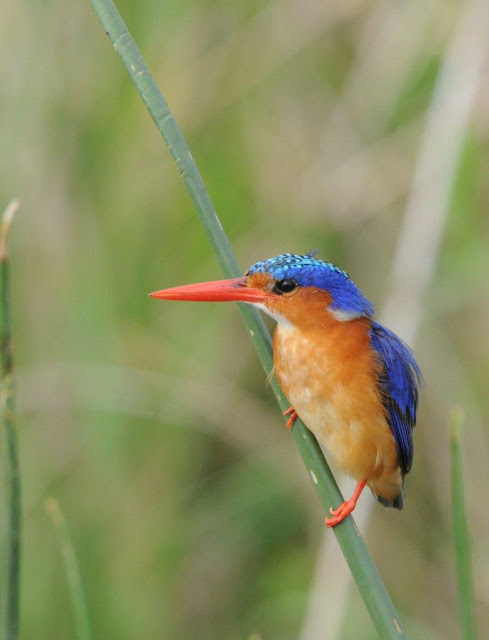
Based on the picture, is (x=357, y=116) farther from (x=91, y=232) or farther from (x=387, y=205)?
(x=91, y=232)

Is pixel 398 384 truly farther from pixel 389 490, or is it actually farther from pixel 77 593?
pixel 77 593

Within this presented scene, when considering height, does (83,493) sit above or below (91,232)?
below

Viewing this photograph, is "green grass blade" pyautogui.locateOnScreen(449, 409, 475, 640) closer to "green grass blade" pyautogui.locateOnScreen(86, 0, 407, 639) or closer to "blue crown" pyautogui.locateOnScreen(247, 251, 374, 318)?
"green grass blade" pyautogui.locateOnScreen(86, 0, 407, 639)

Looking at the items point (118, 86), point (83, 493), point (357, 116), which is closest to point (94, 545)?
point (83, 493)

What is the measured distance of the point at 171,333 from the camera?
3.04m

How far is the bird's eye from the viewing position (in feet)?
5.50

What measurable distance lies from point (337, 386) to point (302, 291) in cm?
20

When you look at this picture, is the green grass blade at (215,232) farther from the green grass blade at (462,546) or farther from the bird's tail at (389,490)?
the bird's tail at (389,490)

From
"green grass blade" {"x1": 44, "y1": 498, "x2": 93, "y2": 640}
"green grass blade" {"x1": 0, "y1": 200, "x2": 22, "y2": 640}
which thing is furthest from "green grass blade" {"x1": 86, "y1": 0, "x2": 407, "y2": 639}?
"green grass blade" {"x1": 44, "y1": 498, "x2": 93, "y2": 640}

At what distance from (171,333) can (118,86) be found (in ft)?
2.74

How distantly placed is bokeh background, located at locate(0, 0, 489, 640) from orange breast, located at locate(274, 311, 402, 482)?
0.90 metres

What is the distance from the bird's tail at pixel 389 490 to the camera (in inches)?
77.9

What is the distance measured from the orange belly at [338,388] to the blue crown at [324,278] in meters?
0.03

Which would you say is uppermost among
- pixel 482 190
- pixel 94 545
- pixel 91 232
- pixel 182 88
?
pixel 182 88
